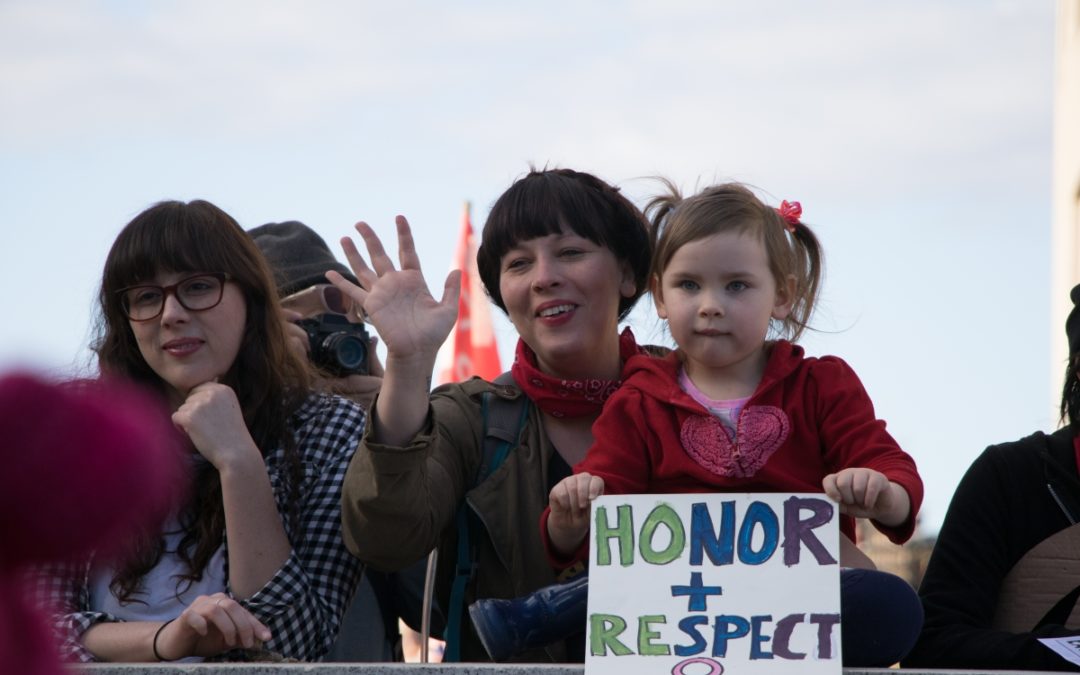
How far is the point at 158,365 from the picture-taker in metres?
3.44

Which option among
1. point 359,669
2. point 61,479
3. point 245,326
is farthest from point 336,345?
point 61,479

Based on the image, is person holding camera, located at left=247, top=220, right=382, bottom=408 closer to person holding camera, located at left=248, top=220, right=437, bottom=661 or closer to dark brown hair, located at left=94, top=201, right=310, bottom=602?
person holding camera, located at left=248, top=220, right=437, bottom=661

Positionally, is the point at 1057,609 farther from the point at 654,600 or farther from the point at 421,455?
the point at 421,455

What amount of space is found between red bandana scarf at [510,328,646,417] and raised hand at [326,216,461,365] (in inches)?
14.2

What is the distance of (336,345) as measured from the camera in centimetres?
404

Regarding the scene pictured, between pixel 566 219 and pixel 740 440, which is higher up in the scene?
pixel 566 219

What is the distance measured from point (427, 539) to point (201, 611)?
1.62ft

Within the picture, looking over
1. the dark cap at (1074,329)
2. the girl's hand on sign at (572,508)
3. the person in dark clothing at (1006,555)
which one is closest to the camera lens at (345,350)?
the girl's hand on sign at (572,508)

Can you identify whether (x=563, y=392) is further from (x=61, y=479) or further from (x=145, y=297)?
(x=61, y=479)

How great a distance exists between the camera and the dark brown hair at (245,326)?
3.36m

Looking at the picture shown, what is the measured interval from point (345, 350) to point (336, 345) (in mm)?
30

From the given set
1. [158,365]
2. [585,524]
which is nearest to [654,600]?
[585,524]

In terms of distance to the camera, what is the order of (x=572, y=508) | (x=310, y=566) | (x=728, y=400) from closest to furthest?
1. (x=572, y=508)
2. (x=728, y=400)
3. (x=310, y=566)

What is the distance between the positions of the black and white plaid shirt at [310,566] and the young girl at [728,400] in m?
0.59
